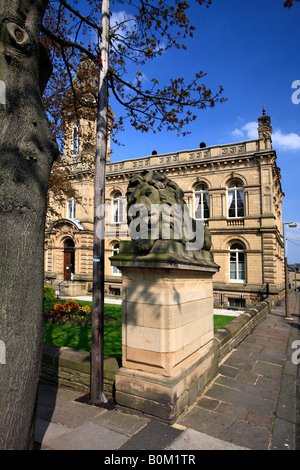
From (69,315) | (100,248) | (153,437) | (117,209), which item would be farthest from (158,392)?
(117,209)

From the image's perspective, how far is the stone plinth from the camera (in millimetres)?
3496

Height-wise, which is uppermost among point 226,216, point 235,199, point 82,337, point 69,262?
point 235,199

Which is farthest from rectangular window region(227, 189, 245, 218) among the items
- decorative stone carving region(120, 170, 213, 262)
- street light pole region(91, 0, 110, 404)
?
street light pole region(91, 0, 110, 404)

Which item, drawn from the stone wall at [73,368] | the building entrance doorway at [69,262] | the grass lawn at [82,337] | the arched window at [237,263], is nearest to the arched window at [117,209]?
the building entrance doorway at [69,262]

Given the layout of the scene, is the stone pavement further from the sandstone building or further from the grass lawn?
the sandstone building

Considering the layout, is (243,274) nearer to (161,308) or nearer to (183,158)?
(183,158)

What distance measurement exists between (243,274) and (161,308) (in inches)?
731

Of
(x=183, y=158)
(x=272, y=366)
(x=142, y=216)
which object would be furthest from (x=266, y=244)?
(x=142, y=216)

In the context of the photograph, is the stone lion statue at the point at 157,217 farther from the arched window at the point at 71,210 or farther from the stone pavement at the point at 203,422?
the arched window at the point at 71,210

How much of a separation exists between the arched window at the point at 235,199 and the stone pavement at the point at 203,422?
17258mm

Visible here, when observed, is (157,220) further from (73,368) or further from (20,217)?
(73,368)

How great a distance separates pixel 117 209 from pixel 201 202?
8161 millimetres

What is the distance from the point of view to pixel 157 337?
358 cm

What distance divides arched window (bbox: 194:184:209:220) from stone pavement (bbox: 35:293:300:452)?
18.1 m
